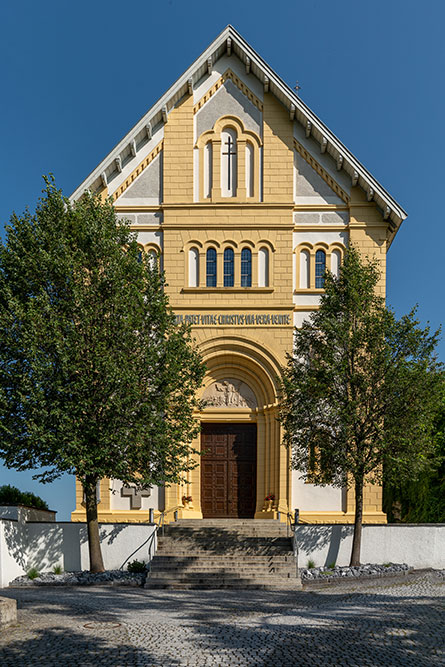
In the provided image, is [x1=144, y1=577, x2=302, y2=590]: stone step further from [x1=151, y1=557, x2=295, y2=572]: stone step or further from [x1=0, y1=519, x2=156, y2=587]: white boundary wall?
[x1=0, y1=519, x2=156, y2=587]: white boundary wall

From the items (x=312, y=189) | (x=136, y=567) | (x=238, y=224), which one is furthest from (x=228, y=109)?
(x=136, y=567)

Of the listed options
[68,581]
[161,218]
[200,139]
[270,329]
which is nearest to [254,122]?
[200,139]

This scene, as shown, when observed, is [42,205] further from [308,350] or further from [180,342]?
[308,350]

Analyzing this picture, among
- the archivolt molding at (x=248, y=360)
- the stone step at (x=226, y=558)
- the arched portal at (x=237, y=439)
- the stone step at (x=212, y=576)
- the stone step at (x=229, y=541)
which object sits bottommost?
the stone step at (x=212, y=576)

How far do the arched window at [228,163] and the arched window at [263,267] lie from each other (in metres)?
2.67

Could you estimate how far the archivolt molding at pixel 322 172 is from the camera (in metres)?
30.5

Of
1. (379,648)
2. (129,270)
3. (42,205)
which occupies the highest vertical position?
(42,205)

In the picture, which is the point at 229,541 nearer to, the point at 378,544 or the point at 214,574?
the point at 214,574

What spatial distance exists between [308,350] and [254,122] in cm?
1034

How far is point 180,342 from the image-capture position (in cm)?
2472

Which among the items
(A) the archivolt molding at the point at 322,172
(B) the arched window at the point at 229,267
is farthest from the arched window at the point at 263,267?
(A) the archivolt molding at the point at 322,172

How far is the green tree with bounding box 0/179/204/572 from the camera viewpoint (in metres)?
22.7

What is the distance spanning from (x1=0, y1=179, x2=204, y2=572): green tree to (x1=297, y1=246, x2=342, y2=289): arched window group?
286 inches

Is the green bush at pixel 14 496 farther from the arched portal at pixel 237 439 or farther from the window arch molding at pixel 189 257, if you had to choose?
the window arch molding at pixel 189 257
